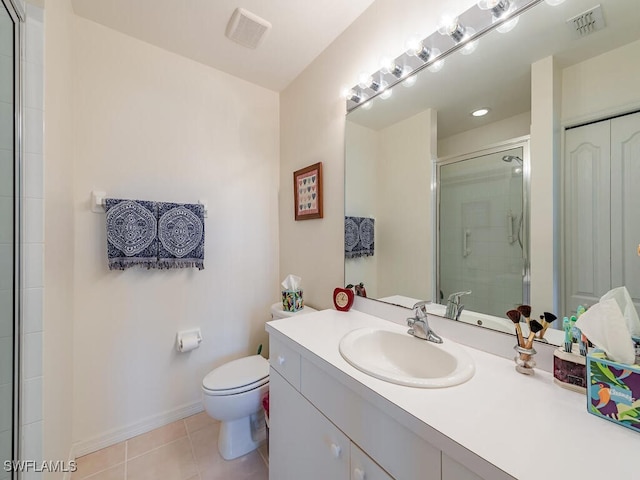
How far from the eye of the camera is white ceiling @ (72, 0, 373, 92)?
4.52ft

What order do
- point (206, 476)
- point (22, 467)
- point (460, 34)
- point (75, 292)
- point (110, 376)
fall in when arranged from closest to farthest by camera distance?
point (22, 467)
point (460, 34)
point (206, 476)
point (75, 292)
point (110, 376)

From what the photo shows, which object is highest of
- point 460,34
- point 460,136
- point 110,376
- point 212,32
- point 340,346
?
point 212,32

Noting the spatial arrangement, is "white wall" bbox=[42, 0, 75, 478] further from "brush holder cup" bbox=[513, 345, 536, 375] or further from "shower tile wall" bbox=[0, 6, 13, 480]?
"brush holder cup" bbox=[513, 345, 536, 375]

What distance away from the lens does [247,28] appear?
1507 millimetres

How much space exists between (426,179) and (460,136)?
21cm

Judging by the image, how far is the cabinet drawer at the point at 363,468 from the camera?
2.21 feet

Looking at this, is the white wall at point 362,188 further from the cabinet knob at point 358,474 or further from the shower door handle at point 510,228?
the cabinet knob at point 358,474

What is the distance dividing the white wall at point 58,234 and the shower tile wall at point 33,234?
0.03 meters

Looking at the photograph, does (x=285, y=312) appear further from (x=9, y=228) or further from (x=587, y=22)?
(x=587, y=22)

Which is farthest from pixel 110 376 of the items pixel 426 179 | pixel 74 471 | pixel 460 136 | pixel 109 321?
pixel 460 136

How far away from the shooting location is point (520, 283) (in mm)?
891

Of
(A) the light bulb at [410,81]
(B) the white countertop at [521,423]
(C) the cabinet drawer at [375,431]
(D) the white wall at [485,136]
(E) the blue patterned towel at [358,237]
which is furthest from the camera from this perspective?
(E) the blue patterned towel at [358,237]

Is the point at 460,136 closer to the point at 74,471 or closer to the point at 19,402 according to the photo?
the point at 19,402

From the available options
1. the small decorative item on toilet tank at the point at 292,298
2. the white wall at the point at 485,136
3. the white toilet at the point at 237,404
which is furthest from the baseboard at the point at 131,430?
the white wall at the point at 485,136
